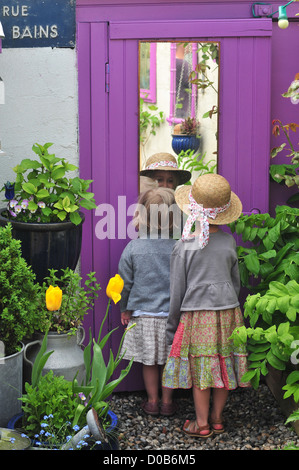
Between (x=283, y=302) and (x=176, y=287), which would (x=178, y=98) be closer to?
(x=176, y=287)

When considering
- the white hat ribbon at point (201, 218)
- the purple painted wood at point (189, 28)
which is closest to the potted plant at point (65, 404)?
the white hat ribbon at point (201, 218)

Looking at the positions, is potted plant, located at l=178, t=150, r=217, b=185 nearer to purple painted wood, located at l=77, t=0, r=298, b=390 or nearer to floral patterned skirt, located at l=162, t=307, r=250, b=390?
purple painted wood, located at l=77, t=0, r=298, b=390

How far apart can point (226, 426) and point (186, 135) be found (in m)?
1.89

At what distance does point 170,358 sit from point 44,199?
4.01 feet

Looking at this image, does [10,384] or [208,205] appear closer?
[10,384]

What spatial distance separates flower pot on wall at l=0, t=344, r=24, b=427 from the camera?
403 centimetres

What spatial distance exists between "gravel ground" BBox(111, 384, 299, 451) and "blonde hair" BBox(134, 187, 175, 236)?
1.18 m

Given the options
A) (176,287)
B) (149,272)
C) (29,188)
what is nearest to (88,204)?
(29,188)

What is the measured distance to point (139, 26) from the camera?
16.0ft

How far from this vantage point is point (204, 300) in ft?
14.9

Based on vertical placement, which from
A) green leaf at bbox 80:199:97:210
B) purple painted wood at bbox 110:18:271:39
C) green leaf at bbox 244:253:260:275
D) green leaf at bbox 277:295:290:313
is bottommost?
green leaf at bbox 277:295:290:313

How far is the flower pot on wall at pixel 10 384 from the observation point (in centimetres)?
403

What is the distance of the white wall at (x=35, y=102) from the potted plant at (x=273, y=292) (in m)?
1.32

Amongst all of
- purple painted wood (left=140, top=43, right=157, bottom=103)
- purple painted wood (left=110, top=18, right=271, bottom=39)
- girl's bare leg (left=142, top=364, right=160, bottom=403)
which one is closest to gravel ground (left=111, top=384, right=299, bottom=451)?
girl's bare leg (left=142, top=364, right=160, bottom=403)
